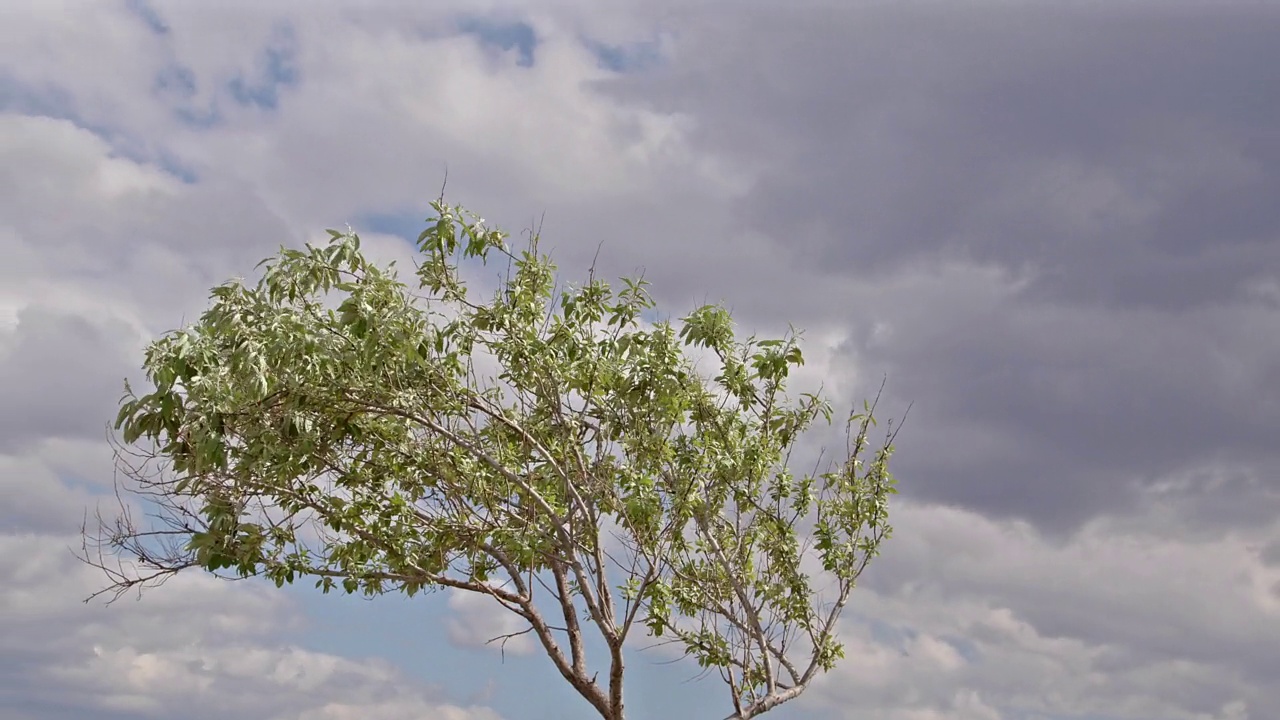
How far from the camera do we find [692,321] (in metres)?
9.91

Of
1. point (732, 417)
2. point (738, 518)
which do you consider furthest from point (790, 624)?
point (732, 417)

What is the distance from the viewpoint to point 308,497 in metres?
10.3

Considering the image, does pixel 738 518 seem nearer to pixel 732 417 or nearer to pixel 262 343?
pixel 732 417

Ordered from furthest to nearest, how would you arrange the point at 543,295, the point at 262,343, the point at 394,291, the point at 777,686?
the point at 777,686 < the point at 543,295 < the point at 394,291 < the point at 262,343

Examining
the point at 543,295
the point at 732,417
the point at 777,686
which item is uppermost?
the point at 543,295

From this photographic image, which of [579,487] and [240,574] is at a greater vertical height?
[579,487]

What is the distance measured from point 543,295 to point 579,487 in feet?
5.60

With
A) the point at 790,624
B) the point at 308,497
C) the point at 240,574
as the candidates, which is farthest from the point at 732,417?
the point at 240,574

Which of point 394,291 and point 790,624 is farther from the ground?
point 394,291

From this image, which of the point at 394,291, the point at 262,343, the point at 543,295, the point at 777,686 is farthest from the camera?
the point at 777,686

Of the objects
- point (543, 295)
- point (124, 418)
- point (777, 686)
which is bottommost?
point (777, 686)

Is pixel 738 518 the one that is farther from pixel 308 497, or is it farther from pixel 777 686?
pixel 308 497

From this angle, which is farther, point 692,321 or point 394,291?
point 692,321

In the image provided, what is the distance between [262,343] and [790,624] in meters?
5.64
